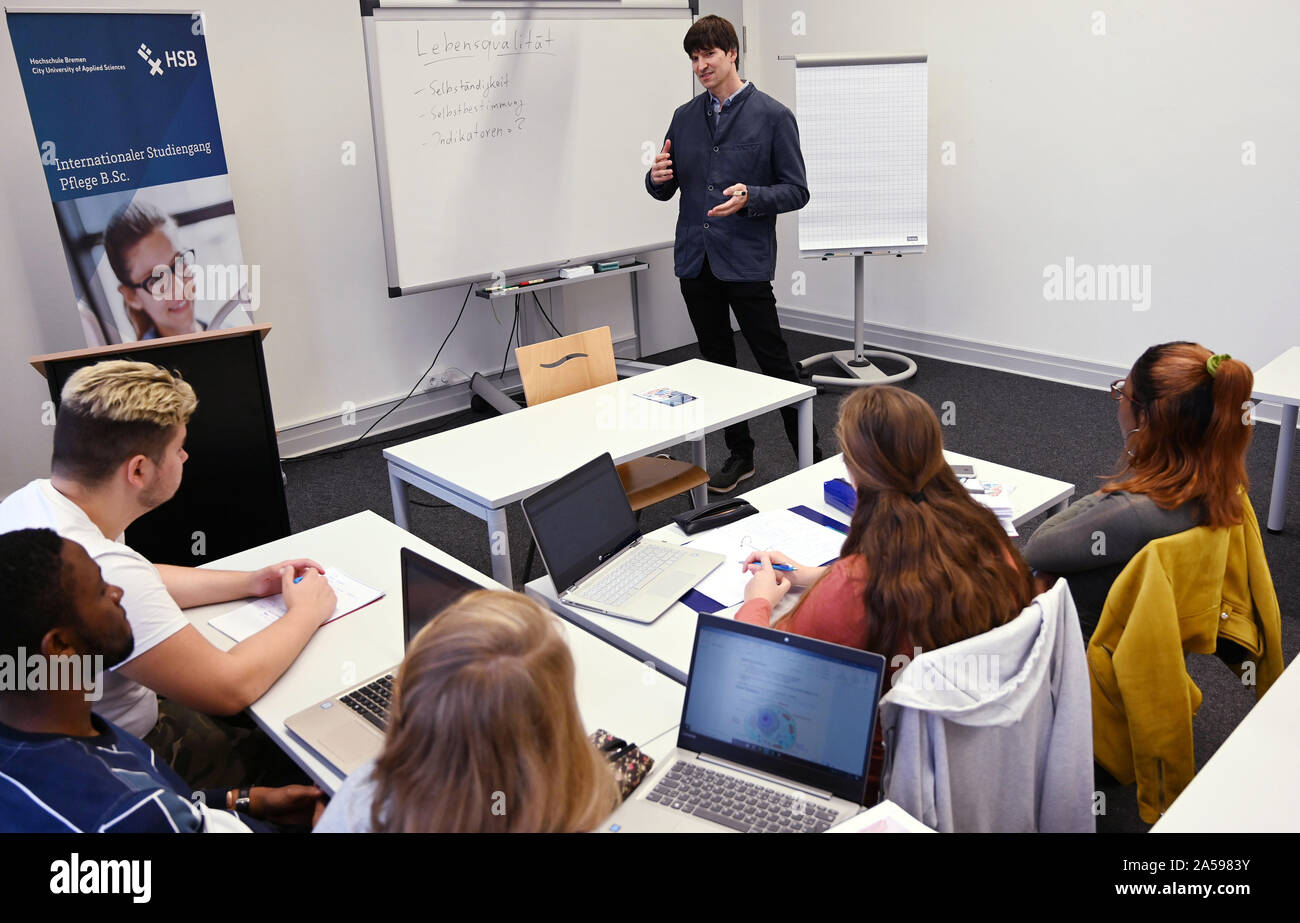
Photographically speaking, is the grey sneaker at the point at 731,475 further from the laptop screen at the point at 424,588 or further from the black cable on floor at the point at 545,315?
the laptop screen at the point at 424,588

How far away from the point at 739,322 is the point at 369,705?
2783mm

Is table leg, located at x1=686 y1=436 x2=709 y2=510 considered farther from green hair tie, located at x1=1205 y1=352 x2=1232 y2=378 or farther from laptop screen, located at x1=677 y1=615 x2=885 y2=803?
laptop screen, located at x1=677 y1=615 x2=885 y2=803

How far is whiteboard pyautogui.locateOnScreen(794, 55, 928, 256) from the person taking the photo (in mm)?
5156

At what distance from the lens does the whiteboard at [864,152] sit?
516 cm

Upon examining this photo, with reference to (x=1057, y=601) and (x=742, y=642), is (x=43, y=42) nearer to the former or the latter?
(x=742, y=642)

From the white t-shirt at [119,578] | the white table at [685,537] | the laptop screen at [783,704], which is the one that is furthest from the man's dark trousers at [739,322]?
the white t-shirt at [119,578]

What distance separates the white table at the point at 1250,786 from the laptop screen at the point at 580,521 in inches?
46.5

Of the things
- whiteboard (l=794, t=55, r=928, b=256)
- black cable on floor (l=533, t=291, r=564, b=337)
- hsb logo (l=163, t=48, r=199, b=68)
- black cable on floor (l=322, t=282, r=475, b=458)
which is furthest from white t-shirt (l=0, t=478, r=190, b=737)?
whiteboard (l=794, t=55, r=928, b=256)

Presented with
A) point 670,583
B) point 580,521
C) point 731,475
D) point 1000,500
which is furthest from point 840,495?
point 731,475

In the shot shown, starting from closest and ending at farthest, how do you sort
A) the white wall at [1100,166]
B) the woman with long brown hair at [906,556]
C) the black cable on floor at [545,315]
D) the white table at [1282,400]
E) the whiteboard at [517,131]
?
the woman with long brown hair at [906,556], the white table at [1282,400], the whiteboard at [517,131], the white wall at [1100,166], the black cable on floor at [545,315]

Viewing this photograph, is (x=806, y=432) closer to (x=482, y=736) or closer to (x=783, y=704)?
(x=783, y=704)

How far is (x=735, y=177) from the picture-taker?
404cm

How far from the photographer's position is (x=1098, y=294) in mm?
5090
